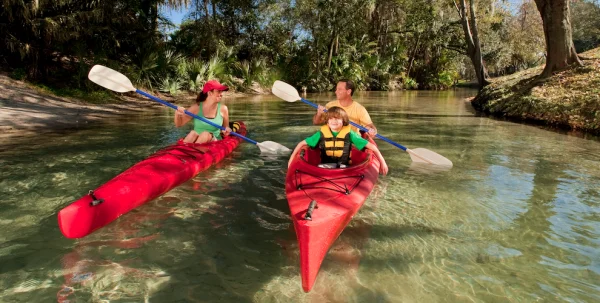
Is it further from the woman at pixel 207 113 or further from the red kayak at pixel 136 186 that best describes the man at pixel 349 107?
the red kayak at pixel 136 186

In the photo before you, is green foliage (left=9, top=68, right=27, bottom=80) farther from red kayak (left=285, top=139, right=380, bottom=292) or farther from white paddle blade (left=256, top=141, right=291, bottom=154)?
red kayak (left=285, top=139, right=380, bottom=292)

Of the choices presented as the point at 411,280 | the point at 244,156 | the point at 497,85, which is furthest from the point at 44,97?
the point at 497,85

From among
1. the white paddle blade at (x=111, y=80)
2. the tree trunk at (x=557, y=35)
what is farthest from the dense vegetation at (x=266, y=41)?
the tree trunk at (x=557, y=35)

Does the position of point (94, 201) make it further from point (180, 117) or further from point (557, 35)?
point (557, 35)

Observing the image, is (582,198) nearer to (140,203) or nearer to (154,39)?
(140,203)

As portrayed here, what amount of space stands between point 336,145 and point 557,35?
10349 millimetres

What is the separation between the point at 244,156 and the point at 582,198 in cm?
496

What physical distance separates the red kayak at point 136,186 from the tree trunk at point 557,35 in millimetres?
10750

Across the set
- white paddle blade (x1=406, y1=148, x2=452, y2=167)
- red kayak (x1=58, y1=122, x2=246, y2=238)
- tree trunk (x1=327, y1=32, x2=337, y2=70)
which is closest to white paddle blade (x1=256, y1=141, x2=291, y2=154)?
red kayak (x1=58, y1=122, x2=246, y2=238)

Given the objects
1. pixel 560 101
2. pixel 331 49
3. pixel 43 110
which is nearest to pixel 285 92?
pixel 43 110

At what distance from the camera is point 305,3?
2420cm

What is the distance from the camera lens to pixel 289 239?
3.47m

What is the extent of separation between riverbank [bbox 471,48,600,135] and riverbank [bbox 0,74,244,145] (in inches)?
467

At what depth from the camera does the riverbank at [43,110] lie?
8.20 m
